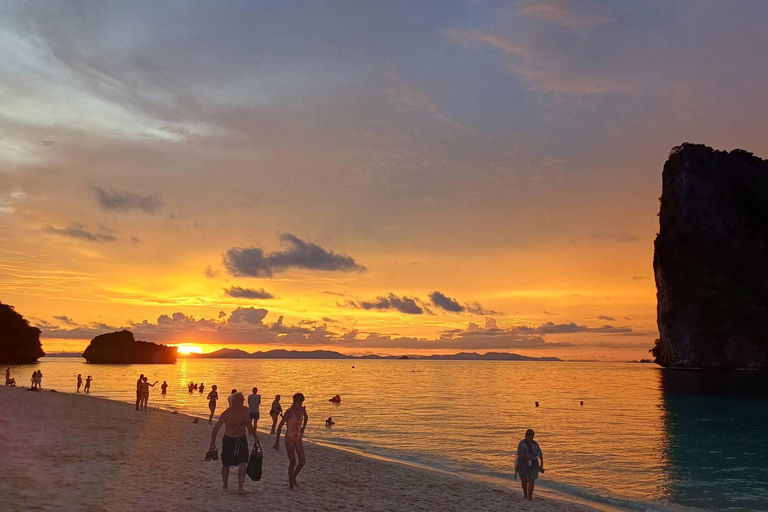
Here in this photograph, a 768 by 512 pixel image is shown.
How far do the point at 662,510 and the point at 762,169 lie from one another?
623 ft

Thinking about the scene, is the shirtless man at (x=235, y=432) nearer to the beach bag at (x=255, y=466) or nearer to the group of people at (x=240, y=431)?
the group of people at (x=240, y=431)

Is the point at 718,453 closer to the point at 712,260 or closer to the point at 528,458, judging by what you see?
the point at 528,458

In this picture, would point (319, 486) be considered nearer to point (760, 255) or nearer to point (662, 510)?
point (662, 510)

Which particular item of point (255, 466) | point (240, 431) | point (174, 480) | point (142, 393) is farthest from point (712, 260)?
point (240, 431)

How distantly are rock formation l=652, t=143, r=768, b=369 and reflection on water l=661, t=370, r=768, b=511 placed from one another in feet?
251

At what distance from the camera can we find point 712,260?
479 ft

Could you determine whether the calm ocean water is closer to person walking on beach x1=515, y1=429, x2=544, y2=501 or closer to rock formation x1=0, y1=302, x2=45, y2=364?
person walking on beach x1=515, y1=429, x2=544, y2=501

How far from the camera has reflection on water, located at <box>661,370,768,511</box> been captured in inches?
802

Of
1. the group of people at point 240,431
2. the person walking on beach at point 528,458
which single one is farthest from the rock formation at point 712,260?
the group of people at point 240,431

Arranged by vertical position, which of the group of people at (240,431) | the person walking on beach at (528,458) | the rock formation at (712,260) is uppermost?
the rock formation at (712,260)

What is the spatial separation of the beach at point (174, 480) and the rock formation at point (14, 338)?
171m

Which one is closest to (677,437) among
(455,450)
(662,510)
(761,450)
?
(761,450)

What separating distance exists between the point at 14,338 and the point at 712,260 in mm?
209737

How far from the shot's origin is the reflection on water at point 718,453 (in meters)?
20.4
